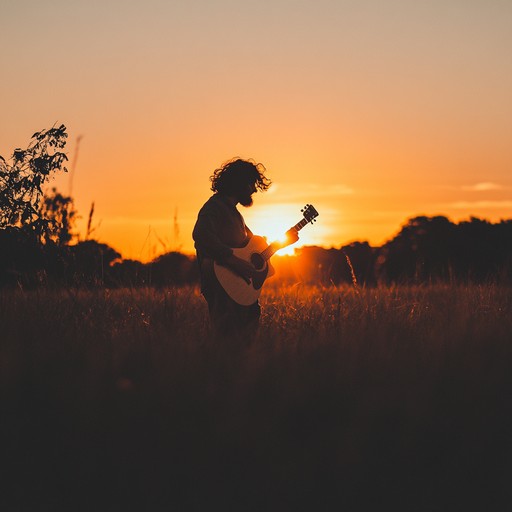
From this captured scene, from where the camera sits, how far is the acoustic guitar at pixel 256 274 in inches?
237

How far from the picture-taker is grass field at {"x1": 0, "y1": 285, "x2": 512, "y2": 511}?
304cm

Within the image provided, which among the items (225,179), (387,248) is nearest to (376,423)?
(225,179)

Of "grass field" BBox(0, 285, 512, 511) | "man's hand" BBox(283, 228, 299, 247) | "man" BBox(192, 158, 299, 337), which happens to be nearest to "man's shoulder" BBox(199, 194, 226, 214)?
"man" BBox(192, 158, 299, 337)

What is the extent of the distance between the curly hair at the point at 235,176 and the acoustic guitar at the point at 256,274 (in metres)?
0.50

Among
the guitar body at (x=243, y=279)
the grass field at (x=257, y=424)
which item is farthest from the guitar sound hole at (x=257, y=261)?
the grass field at (x=257, y=424)

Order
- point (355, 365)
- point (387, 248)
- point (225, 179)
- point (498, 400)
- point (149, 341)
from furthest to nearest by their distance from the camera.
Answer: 1. point (387, 248)
2. point (225, 179)
3. point (149, 341)
4. point (355, 365)
5. point (498, 400)

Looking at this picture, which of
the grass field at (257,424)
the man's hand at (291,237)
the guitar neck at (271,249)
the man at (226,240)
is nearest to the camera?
the grass field at (257,424)

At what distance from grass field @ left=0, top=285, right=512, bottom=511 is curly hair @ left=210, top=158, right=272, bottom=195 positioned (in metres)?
1.82

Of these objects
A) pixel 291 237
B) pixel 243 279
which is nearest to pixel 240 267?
pixel 243 279

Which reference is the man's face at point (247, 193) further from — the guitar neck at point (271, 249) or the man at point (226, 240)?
the guitar neck at point (271, 249)

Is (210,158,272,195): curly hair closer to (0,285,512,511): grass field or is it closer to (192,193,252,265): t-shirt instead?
(192,193,252,265): t-shirt

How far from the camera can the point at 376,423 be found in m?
3.49

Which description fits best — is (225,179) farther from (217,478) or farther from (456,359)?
(217,478)

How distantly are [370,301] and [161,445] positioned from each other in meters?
4.83
